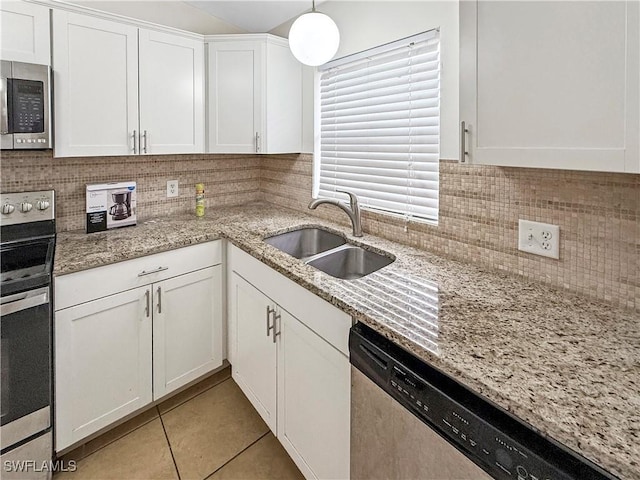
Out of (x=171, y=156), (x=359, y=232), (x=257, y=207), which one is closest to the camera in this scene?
(x=359, y=232)

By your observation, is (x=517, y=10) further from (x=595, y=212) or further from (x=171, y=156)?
(x=171, y=156)

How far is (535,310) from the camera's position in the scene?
3.86 feet

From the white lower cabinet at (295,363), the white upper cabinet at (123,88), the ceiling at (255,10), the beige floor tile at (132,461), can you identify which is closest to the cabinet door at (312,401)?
the white lower cabinet at (295,363)

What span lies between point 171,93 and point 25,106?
2.54 feet

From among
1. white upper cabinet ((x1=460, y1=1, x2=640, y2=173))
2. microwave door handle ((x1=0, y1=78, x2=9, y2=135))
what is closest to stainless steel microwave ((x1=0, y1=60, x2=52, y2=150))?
microwave door handle ((x1=0, y1=78, x2=9, y2=135))

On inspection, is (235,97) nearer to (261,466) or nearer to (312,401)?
(312,401)

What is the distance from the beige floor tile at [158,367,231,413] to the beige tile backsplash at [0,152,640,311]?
1.13 m

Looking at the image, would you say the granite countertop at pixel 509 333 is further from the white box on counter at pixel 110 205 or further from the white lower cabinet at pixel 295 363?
the white box on counter at pixel 110 205

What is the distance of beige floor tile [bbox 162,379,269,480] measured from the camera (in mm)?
1777

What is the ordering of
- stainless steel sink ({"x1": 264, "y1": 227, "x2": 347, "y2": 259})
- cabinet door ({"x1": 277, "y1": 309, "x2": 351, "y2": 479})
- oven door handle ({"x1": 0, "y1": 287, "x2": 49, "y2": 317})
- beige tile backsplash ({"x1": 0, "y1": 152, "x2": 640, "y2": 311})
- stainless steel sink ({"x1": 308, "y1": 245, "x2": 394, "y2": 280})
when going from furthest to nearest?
stainless steel sink ({"x1": 264, "y1": 227, "x2": 347, "y2": 259}), stainless steel sink ({"x1": 308, "y1": 245, "x2": 394, "y2": 280}), oven door handle ({"x1": 0, "y1": 287, "x2": 49, "y2": 317}), cabinet door ({"x1": 277, "y1": 309, "x2": 351, "y2": 479}), beige tile backsplash ({"x1": 0, "y1": 152, "x2": 640, "y2": 311})

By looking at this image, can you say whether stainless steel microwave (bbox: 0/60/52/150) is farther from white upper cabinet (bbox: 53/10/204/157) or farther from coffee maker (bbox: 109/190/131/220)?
coffee maker (bbox: 109/190/131/220)

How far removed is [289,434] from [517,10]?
1.73 metres

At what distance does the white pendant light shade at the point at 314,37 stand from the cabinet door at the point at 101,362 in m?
1.35

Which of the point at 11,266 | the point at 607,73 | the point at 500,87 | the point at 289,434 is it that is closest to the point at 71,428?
the point at 11,266
